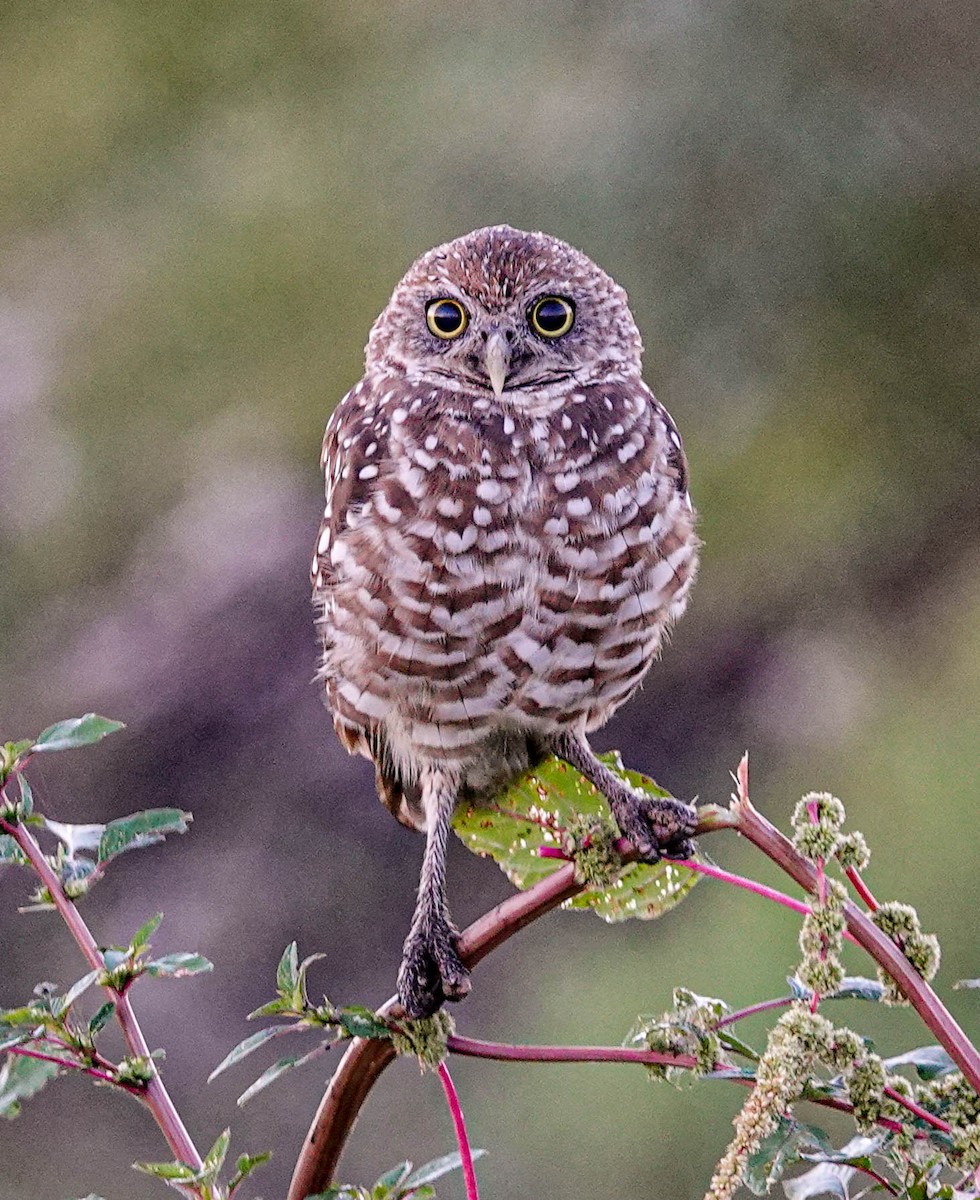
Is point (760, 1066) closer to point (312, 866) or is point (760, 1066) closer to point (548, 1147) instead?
point (548, 1147)

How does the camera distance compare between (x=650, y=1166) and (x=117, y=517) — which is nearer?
(x=650, y=1166)

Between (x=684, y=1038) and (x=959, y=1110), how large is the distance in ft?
0.38

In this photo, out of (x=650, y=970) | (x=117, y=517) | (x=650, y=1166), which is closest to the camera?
(x=650, y=1166)

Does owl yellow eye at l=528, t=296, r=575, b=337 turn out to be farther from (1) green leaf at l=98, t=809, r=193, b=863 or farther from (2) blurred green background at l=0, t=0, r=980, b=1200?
(2) blurred green background at l=0, t=0, r=980, b=1200

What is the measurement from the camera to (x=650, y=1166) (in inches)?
67.9

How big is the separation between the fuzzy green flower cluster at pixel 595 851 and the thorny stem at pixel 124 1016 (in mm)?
203

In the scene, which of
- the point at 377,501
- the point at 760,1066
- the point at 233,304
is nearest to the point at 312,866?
the point at 233,304

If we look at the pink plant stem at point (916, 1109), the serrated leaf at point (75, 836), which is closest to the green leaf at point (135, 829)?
the serrated leaf at point (75, 836)

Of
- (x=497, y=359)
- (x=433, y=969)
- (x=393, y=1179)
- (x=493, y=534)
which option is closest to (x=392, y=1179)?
(x=393, y=1179)

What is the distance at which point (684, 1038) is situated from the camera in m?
0.59

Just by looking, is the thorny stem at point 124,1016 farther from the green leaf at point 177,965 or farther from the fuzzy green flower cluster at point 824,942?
the fuzzy green flower cluster at point 824,942

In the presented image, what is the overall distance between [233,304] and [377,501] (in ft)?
3.58

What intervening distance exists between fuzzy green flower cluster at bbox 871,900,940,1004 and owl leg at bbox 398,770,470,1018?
0.25m

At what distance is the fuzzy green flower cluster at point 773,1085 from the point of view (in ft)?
1.57
